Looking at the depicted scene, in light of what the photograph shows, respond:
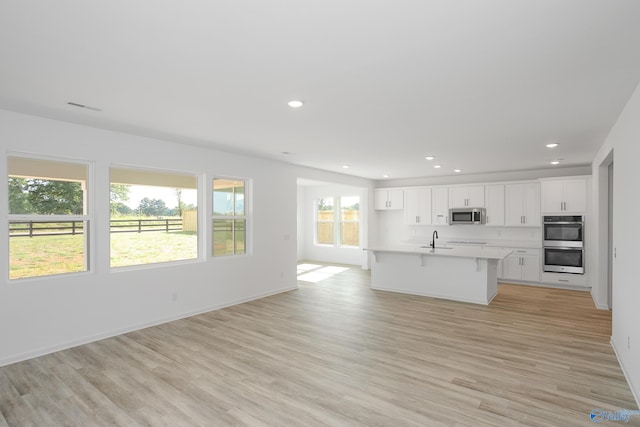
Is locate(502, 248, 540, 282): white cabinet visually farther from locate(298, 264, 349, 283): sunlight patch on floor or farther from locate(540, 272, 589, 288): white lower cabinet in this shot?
locate(298, 264, 349, 283): sunlight patch on floor

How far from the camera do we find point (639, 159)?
272cm

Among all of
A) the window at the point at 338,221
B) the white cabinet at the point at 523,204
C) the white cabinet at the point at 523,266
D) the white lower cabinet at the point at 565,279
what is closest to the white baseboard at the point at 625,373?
the white lower cabinet at the point at 565,279

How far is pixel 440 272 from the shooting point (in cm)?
630

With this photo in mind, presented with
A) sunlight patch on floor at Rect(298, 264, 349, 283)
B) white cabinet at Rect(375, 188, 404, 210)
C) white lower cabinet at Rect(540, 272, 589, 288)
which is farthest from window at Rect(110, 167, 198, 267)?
white lower cabinet at Rect(540, 272, 589, 288)

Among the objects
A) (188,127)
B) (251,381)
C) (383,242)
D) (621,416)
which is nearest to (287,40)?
(188,127)

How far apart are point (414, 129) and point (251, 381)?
323cm

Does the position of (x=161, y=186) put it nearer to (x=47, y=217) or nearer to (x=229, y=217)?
(x=229, y=217)

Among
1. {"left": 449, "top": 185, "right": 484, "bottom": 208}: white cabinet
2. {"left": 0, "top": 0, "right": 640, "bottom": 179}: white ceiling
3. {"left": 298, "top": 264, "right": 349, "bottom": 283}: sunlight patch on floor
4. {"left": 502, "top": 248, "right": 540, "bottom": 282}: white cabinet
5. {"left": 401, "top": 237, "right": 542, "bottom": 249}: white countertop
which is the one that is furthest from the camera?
{"left": 298, "top": 264, "right": 349, "bottom": 283}: sunlight patch on floor

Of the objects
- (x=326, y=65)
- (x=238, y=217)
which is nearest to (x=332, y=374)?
(x=326, y=65)

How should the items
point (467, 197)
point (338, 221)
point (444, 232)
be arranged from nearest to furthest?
point (467, 197)
point (444, 232)
point (338, 221)

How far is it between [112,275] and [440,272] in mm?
5125

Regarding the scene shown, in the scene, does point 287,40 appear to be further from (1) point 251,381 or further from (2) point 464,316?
(2) point 464,316

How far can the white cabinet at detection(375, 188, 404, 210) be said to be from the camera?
9320 mm

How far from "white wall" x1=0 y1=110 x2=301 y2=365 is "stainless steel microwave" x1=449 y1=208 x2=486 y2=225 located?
172 inches
